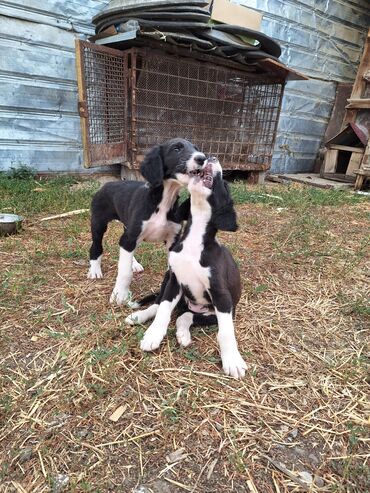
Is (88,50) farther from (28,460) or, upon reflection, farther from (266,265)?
(28,460)

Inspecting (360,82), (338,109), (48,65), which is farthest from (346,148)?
(48,65)

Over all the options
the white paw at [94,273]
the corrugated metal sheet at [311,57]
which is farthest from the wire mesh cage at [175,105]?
the white paw at [94,273]

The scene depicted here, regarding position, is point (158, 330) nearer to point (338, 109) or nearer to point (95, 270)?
point (95, 270)

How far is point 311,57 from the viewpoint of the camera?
8578 mm

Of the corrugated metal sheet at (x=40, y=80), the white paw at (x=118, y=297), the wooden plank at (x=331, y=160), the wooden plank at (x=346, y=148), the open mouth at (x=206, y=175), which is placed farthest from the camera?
the wooden plank at (x=331, y=160)

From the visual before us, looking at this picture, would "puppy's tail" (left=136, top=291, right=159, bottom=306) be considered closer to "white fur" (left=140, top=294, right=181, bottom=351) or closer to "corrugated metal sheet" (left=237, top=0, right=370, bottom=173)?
"white fur" (left=140, top=294, right=181, bottom=351)

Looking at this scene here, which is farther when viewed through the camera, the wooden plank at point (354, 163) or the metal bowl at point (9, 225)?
the wooden plank at point (354, 163)

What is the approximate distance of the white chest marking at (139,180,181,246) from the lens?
7.85 ft

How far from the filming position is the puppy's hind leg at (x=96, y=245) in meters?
2.82

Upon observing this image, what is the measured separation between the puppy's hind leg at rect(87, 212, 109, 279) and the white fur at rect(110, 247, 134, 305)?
0.43 m

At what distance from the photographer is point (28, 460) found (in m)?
1.40

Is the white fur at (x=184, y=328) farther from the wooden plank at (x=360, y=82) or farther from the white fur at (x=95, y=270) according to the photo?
the wooden plank at (x=360, y=82)

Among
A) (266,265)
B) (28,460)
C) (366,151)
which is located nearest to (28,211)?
(266,265)

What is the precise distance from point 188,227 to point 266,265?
1.43 metres
